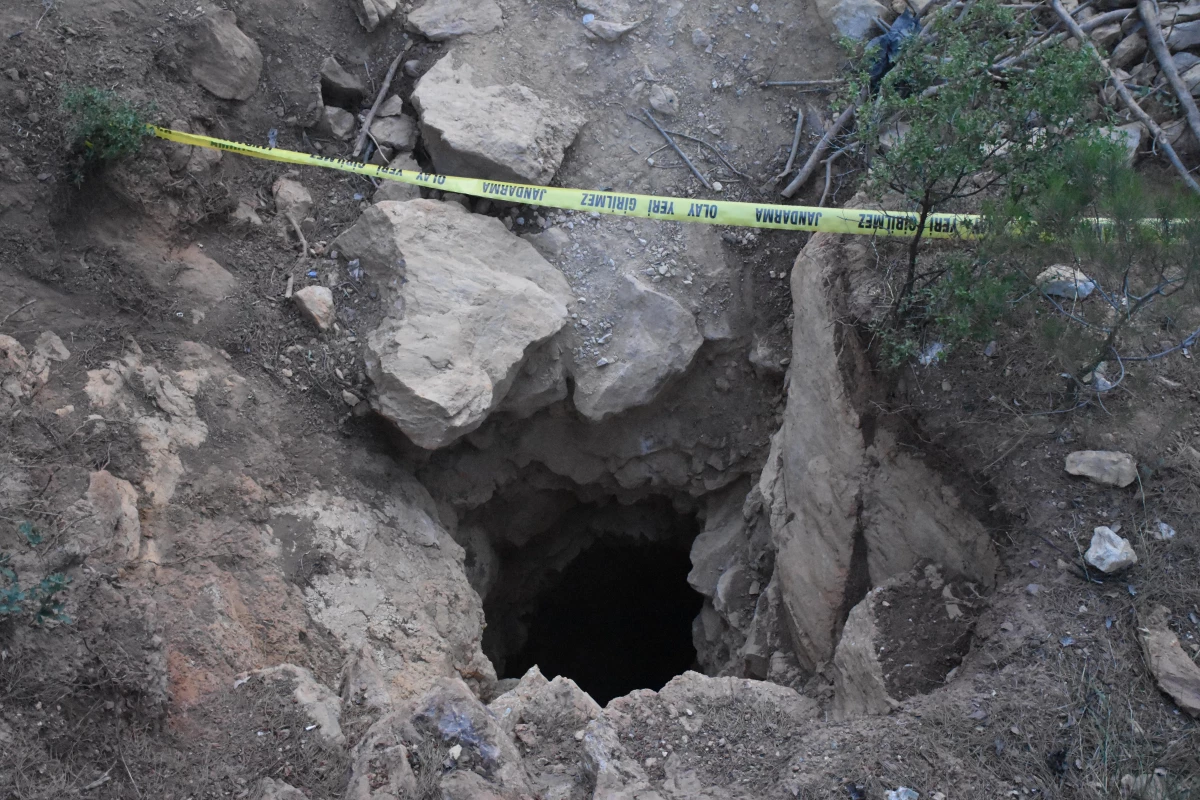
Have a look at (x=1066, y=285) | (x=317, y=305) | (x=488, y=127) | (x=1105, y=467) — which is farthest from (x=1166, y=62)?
(x=317, y=305)

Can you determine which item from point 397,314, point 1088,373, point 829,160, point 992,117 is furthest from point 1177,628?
point 397,314

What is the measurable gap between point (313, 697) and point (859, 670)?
2228 millimetres

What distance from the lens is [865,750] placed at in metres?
3.28

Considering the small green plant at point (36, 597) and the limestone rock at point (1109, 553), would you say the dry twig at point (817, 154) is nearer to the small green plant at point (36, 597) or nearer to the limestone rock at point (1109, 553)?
the limestone rock at point (1109, 553)

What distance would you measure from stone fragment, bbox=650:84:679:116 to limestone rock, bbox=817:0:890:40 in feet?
3.55

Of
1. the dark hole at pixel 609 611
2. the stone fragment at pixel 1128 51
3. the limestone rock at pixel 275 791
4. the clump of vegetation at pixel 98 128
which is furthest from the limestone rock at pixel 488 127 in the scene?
the limestone rock at pixel 275 791

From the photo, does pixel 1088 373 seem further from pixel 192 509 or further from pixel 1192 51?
pixel 192 509

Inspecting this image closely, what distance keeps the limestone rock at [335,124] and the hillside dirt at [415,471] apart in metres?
0.10

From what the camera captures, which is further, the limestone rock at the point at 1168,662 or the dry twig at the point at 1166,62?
the dry twig at the point at 1166,62

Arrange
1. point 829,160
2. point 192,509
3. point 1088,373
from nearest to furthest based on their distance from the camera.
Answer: point 1088,373 < point 192,509 < point 829,160

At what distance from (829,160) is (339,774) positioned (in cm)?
405

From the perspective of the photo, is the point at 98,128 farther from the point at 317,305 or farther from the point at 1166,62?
the point at 1166,62

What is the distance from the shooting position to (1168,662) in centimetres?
329

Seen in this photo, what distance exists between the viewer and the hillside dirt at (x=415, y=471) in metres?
3.28
